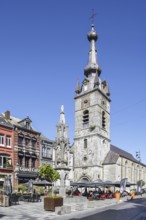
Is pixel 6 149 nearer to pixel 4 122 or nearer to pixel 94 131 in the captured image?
pixel 4 122

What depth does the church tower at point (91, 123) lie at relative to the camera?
53.9m

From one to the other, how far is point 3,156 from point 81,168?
779 inches

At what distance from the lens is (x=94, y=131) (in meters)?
54.4

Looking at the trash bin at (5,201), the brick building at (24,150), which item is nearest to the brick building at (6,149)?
the brick building at (24,150)

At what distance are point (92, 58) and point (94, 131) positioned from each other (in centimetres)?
1648

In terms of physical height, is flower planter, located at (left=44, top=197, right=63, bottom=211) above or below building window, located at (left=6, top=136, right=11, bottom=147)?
below

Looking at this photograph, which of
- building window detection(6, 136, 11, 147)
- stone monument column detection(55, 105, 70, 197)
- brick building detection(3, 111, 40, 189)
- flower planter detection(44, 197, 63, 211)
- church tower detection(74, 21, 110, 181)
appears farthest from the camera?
church tower detection(74, 21, 110, 181)

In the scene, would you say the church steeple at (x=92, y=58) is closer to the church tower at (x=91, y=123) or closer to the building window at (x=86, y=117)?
the church tower at (x=91, y=123)

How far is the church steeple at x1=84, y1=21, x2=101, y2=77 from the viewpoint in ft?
197

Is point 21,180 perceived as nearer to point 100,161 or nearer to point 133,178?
point 100,161

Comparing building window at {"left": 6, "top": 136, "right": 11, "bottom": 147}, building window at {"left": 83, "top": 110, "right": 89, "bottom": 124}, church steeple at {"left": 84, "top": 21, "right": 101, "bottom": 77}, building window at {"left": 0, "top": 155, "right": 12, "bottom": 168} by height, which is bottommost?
building window at {"left": 0, "top": 155, "right": 12, "bottom": 168}

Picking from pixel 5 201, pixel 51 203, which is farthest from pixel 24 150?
pixel 51 203

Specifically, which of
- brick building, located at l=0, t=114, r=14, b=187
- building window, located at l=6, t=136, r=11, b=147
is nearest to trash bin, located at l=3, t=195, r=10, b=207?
brick building, located at l=0, t=114, r=14, b=187

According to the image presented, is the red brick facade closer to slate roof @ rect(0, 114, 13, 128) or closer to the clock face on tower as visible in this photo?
slate roof @ rect(0, 114, 13, 128)
